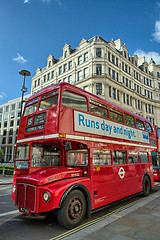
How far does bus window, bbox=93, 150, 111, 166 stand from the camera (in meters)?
5.61

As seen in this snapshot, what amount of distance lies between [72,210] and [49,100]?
3.32 m

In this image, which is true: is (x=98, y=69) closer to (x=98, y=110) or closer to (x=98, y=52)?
(x=98, y=52)

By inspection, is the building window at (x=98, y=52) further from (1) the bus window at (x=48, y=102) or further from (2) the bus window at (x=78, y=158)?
(2) the bus window at (x=78, y=158)

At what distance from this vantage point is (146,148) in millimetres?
9438

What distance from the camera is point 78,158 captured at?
18.6 ft

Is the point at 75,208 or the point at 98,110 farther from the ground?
the point at 98,110

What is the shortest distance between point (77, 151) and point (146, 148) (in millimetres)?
5445

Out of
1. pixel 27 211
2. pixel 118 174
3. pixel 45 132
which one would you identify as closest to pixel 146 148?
pixel 118 174

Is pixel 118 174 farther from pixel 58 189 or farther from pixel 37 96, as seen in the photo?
pixel 37 96

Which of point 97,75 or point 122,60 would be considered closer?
point 97,75

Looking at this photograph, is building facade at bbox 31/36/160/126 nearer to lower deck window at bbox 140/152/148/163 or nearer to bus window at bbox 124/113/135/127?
lower deck window at bbox 140/152/148/163

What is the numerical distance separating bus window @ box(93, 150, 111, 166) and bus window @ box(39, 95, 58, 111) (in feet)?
7.04

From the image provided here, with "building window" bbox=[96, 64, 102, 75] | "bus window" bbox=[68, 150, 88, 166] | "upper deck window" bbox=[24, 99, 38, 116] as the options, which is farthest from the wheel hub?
"building window" bbox=[96, 64, 102, 75]

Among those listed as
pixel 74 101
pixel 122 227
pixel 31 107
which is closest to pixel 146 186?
pixel 122 227
